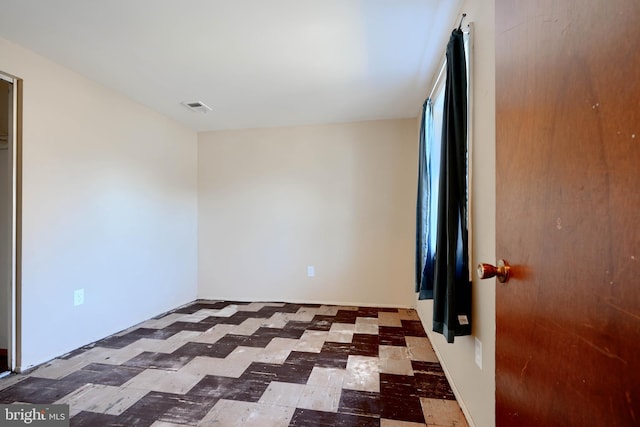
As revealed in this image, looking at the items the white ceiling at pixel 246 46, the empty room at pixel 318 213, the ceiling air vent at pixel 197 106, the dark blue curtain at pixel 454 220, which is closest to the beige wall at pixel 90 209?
the empty room at pixel 318 213

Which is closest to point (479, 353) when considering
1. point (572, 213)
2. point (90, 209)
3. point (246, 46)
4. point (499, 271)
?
point (499, 271)

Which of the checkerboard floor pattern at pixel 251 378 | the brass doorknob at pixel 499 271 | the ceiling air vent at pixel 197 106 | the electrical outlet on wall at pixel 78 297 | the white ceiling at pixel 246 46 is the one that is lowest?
the checkerboard floor pattern at pixel 251 378

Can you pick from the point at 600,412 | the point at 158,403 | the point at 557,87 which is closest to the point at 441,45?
the point at 557,87

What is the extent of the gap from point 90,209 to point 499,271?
2.86 metres

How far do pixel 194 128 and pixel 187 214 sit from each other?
3.59ft

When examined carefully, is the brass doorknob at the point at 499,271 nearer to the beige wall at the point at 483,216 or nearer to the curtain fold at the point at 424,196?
the beige wall at the point at 483,216

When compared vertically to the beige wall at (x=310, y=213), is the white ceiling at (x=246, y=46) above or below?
above

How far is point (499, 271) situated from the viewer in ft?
2.39

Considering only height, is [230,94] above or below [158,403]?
above

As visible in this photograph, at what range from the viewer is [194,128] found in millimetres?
3633

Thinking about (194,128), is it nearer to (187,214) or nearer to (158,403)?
(187,214)

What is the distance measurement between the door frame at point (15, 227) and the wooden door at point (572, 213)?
271 cm

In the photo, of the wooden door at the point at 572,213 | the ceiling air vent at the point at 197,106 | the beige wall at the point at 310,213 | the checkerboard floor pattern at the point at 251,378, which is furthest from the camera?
the beige wall at the point at 310,213

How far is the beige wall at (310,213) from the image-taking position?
330 cm
